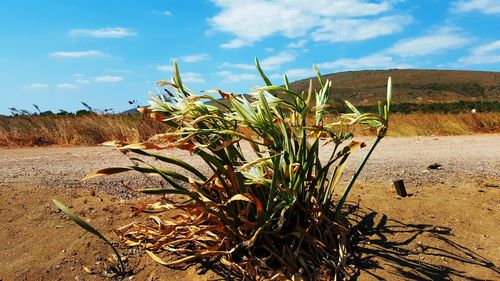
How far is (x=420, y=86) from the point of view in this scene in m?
93.6

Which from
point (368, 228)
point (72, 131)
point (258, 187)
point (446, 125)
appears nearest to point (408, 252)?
point (368, 228)

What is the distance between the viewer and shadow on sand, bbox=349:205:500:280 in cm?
303

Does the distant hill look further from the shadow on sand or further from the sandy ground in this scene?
the shadow on sand

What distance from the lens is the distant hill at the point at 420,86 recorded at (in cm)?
8338

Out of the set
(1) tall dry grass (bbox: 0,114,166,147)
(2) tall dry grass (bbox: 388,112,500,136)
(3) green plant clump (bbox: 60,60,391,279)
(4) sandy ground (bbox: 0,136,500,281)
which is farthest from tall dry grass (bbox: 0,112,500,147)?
(3) green plant clump (bbox: 60,60,391,279)

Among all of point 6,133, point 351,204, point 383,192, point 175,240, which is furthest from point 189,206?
point 6,133

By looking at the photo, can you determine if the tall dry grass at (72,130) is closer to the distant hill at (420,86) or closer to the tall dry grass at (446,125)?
the tall dry grass at (446,125)

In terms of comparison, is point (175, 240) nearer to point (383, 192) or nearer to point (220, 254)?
point (220, 254)

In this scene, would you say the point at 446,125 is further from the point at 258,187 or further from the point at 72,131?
the point at 258,187

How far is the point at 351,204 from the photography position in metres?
3.82

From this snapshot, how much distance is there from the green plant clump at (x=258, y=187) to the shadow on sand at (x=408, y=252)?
0.20m

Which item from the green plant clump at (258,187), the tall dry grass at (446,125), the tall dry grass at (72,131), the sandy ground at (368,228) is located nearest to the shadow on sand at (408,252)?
the sandy ground at (368,228)

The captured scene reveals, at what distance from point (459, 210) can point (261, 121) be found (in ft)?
6.03

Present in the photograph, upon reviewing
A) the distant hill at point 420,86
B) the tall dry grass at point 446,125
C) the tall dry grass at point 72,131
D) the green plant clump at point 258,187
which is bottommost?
the distant hill at point 420,86
